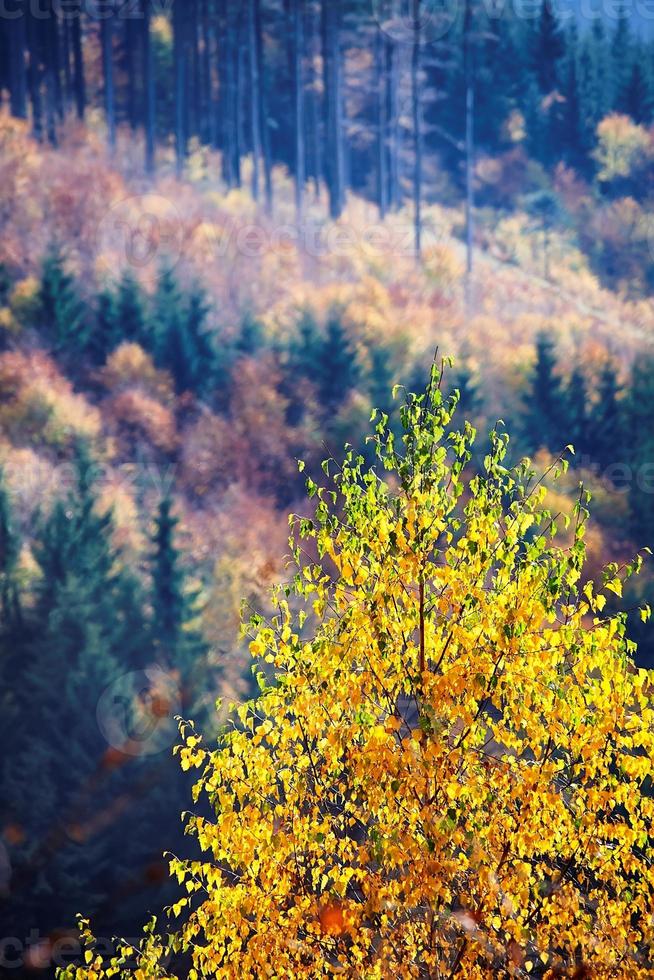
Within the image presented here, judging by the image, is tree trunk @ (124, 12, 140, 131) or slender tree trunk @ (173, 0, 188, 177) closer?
slender tree trunk @ (173, 0, 188, 177)

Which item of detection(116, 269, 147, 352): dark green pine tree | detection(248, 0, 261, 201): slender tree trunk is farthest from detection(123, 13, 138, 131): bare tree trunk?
detection(116, 269, 147, 352): dark green pine tree

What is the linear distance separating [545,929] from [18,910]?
21.1m

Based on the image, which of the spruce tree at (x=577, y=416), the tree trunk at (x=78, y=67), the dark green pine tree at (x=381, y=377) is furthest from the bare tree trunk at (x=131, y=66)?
the spruce tree at (x=577, y=416)

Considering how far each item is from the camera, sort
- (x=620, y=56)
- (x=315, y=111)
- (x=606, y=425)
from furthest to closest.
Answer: (x=620, y=56)
(x=315, y=111)
(x=606, y=425)

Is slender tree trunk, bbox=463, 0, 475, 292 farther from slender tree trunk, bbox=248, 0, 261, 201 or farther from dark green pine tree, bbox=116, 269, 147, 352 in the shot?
dark green pine tree, bbox=116, 269, 147, 352

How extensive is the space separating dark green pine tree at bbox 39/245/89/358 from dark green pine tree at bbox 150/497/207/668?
51.7 feet

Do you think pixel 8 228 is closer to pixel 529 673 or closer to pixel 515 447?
pixel 515 447

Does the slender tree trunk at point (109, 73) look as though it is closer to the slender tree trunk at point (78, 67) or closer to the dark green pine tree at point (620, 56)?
the slender tree trunk at point (78, 67)

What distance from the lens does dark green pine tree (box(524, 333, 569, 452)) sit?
4606 cm

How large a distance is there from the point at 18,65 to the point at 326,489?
2143 inches

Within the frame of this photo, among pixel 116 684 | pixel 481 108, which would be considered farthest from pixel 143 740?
pixel 481 108

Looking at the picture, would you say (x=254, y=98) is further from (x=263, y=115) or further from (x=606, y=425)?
(x=606, y=425)

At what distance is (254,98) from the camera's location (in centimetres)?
5428

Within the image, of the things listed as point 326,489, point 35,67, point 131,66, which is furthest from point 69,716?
point 131,66
